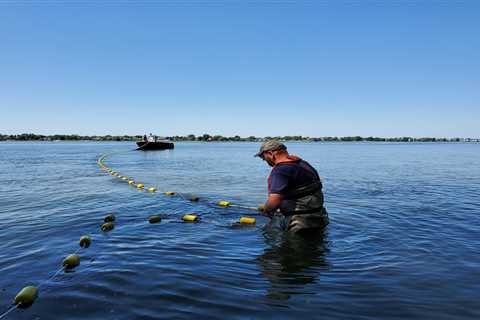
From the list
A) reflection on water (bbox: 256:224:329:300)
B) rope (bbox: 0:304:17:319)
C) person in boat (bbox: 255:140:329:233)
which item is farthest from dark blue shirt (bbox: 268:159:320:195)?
rope (bbox: 0:304:17:319)

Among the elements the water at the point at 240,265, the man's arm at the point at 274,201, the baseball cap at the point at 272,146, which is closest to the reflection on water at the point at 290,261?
the water at the point at 240,265

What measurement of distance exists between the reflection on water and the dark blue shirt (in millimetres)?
1362

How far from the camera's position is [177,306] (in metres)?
5.34

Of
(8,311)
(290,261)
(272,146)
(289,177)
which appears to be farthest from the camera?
(272,146)

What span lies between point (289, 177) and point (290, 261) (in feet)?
6.13

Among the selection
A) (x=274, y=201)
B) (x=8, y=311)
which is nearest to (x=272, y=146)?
(x=274, y=201)

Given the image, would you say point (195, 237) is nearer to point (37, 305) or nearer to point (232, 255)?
point (232, 255)

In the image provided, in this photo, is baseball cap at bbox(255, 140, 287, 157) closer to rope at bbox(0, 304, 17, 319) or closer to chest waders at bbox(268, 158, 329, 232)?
chest waders at bbox(268, 158, 329, 232)

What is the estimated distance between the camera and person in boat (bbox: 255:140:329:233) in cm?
779

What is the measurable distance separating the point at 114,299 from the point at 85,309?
→ 47 cm

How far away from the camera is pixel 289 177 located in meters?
7.85

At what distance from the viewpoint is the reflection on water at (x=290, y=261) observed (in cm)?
606

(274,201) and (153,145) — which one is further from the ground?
(153,145)

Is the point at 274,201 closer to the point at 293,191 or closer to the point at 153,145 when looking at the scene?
the point at 293,191
